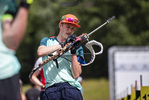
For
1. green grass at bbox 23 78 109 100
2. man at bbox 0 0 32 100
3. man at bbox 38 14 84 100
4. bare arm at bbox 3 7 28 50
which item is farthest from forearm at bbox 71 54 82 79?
green grass at bbox 23 78 109 100

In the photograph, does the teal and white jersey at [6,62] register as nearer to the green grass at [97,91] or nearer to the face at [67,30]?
the face at [67,30]

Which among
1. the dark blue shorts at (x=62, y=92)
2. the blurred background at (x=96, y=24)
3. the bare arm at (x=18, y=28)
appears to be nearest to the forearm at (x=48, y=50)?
the dark blue shorts at (x=62, y=92)

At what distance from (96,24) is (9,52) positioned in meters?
42.2

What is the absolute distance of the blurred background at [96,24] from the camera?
145 feet

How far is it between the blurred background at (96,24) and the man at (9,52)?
3757 cm

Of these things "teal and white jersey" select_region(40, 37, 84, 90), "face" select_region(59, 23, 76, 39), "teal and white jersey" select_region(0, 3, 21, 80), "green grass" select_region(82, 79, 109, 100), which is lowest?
"green grass" select_region(82, 79, 109, 100)

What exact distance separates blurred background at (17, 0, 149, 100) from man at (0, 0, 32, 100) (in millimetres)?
37567

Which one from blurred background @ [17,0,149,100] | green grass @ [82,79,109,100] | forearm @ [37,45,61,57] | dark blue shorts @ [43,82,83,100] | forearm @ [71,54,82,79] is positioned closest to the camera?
forearm @ [37,45,61,57]

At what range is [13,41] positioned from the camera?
14.3ft

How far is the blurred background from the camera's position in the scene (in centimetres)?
4434

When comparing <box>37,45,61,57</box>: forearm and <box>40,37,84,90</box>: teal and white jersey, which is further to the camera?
<box>40,37,84,90</box>: teal and white jersey

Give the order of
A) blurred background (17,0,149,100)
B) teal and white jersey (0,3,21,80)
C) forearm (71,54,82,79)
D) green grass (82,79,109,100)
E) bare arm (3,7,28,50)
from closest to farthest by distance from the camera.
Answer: bare arm (3,7,28,50) → teal and white jersey (0,3,21,80) → forearm (71,54,82,79) → green grass (82,79,109,100) → blurred background (17,0,149,100)

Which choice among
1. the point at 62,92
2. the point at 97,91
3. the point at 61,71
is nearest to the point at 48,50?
the point at 61,71

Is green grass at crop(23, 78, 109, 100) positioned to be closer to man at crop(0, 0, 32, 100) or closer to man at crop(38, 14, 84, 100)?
man at crop(38, 14, 84, 100)
